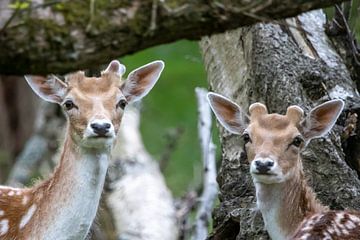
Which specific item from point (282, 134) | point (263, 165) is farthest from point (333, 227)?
point (282, 134)

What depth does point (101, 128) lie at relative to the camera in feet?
22.2

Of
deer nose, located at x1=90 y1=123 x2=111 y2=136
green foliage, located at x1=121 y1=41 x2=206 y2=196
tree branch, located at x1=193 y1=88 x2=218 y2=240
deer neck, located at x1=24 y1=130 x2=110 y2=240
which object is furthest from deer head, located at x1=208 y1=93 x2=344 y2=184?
green foliage, located at x1=121 y1=41 x2=206 y2=196

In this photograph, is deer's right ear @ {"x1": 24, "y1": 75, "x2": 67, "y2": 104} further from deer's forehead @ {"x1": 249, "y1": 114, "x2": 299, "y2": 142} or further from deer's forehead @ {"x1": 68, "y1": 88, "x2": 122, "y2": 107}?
deer's forehead @ {"x1": 249, "y1": 114, "x2": 299, "y2": 142}

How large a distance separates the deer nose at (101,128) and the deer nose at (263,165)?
35.1 inches

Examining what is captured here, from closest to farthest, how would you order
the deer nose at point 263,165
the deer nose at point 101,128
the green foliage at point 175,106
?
1. the deer nose at point 263,165
2. the deer nose at point 101,128
3. the green foliage at point 175,106

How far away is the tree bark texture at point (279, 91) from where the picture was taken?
7.06 m

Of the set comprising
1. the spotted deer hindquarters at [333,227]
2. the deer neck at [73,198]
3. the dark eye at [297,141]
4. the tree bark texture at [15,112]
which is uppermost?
the dark eye at [297,141]

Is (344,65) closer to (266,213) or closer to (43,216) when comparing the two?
(266,213)

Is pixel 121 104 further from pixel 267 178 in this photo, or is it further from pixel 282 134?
pixel 267 178

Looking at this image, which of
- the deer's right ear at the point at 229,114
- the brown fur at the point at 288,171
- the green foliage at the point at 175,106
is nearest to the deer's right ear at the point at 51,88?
the deer's right ear at the point at 229,114

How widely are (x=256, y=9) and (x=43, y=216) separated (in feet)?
9.97

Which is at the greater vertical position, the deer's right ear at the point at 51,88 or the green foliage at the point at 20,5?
the green foliage at the point at 20,5

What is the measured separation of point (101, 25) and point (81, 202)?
2.90m

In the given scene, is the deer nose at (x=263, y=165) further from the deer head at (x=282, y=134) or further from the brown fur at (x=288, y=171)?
the brown fur at (x=288, y=171)
